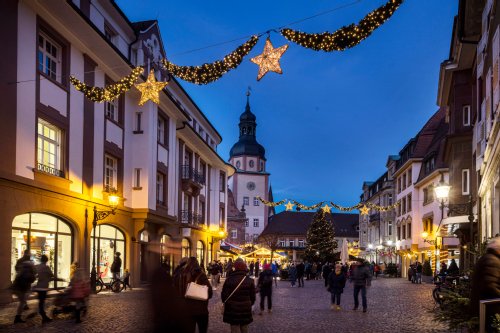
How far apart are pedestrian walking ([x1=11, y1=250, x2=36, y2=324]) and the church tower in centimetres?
9619

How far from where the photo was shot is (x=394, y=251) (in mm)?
68812

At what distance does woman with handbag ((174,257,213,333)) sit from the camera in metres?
8.25

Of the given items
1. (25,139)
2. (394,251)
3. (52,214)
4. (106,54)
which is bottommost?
(394,251)

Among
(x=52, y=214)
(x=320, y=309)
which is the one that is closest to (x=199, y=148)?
(x=52, y=214)

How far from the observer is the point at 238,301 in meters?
8.88

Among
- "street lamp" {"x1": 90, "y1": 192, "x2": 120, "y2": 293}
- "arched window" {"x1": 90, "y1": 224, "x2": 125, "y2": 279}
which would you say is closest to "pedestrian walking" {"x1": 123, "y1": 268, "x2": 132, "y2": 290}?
"arched window" {"x1": 90, "y1": 224, "x2": 125, "y2": 279}

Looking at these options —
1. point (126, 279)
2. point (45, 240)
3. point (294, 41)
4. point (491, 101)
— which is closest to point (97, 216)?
point (45, 240)

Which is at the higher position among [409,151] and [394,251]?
[409,151]

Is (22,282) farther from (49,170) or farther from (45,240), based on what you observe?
(49,170)

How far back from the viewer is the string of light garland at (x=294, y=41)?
9.53 meters

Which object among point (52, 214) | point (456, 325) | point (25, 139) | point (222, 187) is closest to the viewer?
point (456, 325)

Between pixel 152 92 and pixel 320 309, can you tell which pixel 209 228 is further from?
pixel 152 92

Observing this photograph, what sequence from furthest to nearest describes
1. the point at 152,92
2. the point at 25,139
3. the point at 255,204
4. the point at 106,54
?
the point at 255,204 → the point at 106,54 → the point at 25,139 → the point at 152,92

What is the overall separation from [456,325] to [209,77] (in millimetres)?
7312
